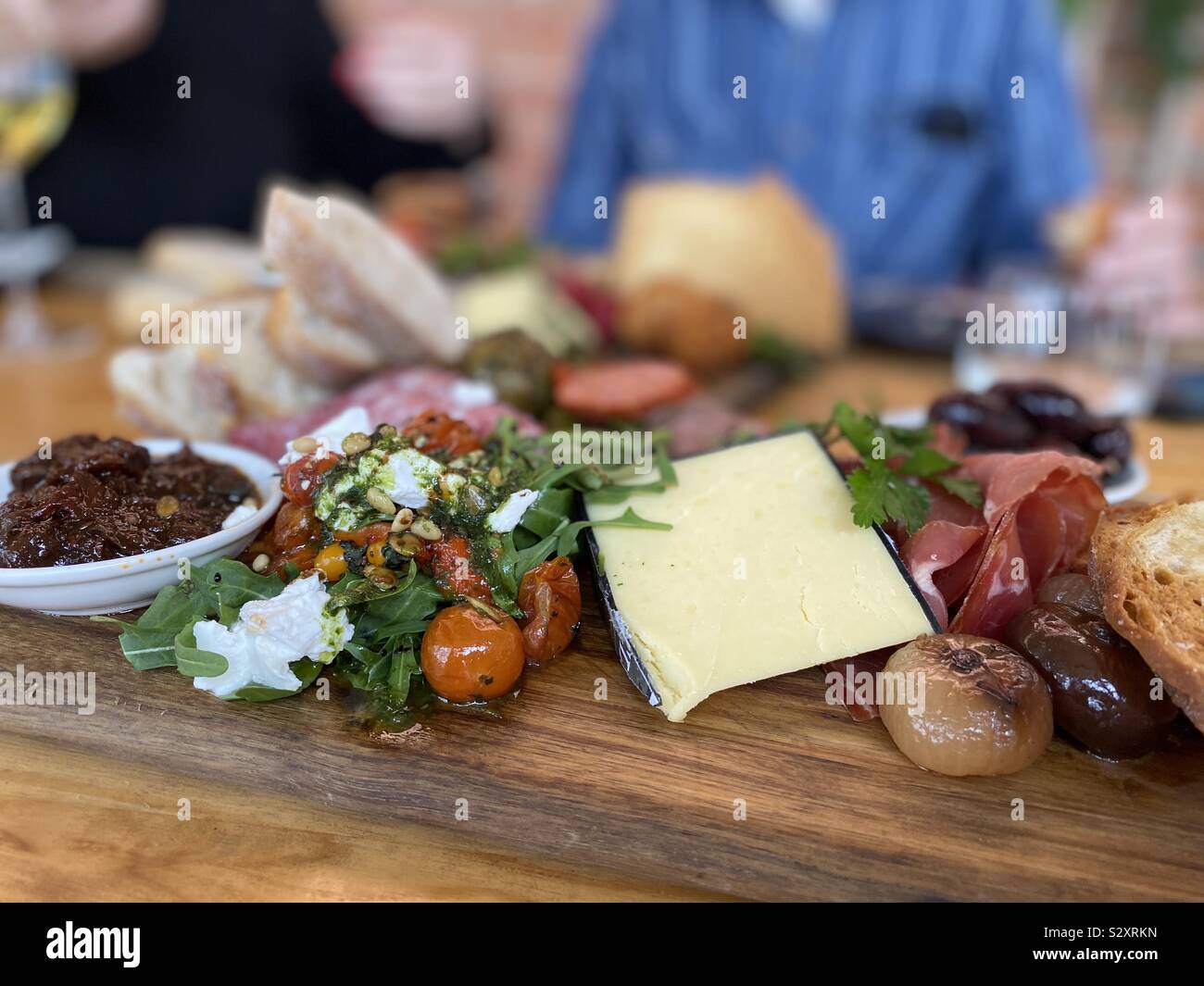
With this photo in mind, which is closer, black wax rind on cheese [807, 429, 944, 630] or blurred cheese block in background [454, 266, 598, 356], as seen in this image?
black wax rind on cheese [807, 429, 944, 630]

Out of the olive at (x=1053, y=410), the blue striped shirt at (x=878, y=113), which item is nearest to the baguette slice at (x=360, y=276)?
the olive at (x=1053, y=410)

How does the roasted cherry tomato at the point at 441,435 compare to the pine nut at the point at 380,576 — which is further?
the roasted cherry tomato at the point at 441,435

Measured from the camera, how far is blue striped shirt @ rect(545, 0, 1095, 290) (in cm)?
460

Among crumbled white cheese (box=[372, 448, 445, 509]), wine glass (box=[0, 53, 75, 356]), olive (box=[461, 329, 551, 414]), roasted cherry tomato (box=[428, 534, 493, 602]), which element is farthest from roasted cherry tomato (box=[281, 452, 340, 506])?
wine glass (box=[0, 53, 75, 356])

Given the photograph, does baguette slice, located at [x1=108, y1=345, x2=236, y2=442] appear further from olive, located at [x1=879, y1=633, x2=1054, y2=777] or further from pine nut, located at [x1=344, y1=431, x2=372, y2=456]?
olive, located at [x1=879, y1=633, x2=1054, y2=777]

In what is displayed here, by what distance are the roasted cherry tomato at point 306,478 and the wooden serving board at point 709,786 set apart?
0.34 m

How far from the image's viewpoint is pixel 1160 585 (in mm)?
1468

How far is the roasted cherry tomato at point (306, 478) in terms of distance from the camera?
62.2 inches

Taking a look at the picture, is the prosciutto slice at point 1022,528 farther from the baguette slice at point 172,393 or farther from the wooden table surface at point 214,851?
the baguette slice at point 172,393

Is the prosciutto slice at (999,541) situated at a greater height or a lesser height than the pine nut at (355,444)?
lesser

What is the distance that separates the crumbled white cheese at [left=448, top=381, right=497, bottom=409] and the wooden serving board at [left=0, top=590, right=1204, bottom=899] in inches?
30.6

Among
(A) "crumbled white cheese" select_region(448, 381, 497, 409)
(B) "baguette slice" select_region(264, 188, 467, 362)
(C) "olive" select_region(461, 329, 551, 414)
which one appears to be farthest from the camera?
(C) "olive" select_region(461, 329, 551, 414)

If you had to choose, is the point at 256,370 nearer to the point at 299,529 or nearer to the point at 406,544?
the point at 299,529

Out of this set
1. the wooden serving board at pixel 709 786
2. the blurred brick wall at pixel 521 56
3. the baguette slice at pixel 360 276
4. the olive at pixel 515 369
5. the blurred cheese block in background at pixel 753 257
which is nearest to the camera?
the wooden serving board at pixel 709 786
